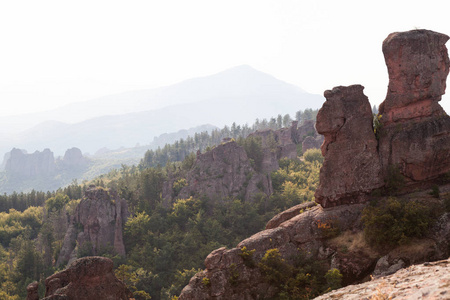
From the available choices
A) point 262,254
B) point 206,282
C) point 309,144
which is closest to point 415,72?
point 262,254

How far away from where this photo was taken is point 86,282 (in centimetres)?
3006

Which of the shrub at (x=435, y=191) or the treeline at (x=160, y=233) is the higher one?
the shrub at (x=435, y=191)

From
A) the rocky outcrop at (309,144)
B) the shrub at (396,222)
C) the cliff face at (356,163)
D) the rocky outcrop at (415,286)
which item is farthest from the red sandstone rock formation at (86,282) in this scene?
the rocky outcrop at (309,144)

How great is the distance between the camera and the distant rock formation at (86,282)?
97.0 feet

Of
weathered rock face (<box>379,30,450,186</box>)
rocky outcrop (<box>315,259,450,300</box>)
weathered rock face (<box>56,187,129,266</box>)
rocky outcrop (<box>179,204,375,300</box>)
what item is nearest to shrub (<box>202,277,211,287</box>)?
rocky outcrop (<box>179,204,375,300</box>)

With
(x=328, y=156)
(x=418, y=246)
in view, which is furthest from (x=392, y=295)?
(x=328, y=156)

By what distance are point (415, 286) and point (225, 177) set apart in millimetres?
70971

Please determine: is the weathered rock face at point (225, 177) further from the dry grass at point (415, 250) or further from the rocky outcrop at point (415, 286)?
the rocky outcrop at point (415, 286)

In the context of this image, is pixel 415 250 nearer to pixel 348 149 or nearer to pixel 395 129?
pixel 348 149

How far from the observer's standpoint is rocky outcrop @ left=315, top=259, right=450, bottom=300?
10.9m

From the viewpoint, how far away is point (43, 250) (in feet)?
221

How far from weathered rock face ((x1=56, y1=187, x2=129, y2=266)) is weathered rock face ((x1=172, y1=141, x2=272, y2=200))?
694 inches

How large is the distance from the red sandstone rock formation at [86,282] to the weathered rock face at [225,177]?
48.4m

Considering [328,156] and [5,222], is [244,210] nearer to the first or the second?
[328,156]
